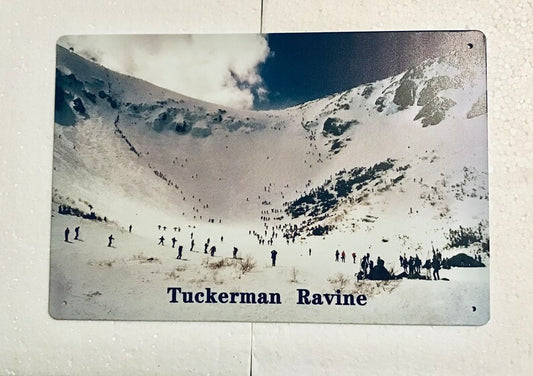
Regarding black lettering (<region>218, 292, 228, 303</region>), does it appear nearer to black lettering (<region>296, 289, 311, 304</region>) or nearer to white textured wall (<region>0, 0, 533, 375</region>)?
white textured wall (<region>0, 0, 533, 375</region>)

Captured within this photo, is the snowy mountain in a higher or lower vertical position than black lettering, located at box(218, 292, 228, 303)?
higher

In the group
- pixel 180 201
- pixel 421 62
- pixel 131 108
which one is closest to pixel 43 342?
pixel 180 201

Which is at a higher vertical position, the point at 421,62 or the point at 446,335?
the point at 421,62

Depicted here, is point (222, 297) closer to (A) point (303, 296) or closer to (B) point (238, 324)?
(B) point (238, 324)

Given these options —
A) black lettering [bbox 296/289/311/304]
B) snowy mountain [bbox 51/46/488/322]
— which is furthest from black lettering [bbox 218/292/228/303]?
black lettering [bbox 296/289/311/304]

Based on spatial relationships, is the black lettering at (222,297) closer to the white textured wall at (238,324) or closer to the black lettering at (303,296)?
the white textured wall at (238,324)

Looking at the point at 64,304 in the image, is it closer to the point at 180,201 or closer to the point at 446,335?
the point at 180,201

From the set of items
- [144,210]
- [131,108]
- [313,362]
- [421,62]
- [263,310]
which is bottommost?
[313,362]
